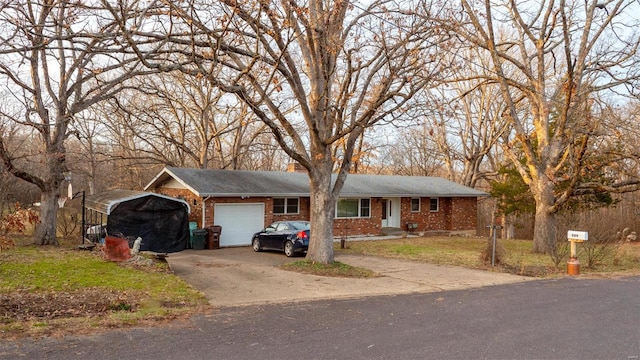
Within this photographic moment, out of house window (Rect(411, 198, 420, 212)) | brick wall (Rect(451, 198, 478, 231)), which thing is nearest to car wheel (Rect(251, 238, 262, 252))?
house window (Rect(411, 198, 420, 212))

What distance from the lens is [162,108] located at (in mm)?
31047

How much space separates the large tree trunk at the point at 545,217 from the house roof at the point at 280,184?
27.2 ft

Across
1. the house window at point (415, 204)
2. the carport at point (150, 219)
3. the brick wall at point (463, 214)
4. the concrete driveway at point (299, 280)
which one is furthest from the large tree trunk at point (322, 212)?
the brick wall at point (463, 214)

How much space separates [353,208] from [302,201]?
131 inches

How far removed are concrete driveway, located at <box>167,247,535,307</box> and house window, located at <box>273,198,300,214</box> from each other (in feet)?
20.7

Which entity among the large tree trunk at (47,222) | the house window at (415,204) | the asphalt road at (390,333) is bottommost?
the asphalt road at (390,333)

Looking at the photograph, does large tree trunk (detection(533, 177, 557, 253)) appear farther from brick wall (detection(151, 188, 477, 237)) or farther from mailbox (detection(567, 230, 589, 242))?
brick wall (detection(151, 188, 477, 237))

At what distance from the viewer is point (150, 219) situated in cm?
1955

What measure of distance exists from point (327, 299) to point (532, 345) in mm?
4220

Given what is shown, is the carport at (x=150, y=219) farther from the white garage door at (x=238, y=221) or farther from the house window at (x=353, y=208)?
the house window at (x=353, y=208)

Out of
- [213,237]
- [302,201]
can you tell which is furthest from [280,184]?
[213,237]

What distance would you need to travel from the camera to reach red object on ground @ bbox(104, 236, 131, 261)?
1439 centimetres

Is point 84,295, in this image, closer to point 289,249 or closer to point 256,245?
point 289,249

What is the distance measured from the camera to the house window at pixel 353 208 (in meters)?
25.8
